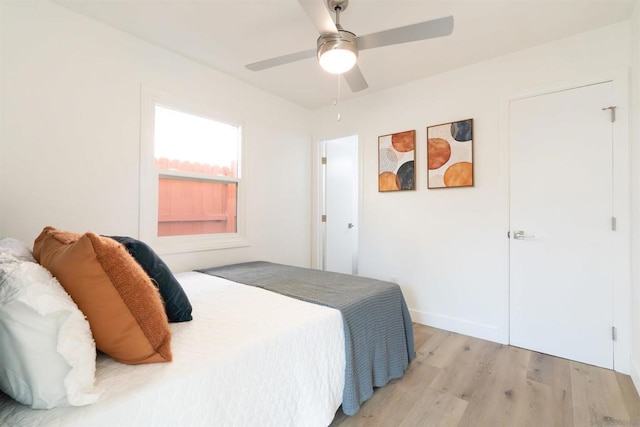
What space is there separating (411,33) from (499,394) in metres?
2.25

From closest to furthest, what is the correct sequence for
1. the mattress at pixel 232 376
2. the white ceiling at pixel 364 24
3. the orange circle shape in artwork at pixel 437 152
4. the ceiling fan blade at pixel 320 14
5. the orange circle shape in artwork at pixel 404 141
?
the mattress at pixel 232 376 → the ceiling fan blade at pixel 320 14 → the white ceiling at pixel 364 24 → the orange circle shape in artwork at pixel 437 152 → the orange circle shape in artwork at pixel 404 141

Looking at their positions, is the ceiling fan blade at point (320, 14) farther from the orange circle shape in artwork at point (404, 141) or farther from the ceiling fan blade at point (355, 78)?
the orange circle shape in artwork at point (404, 141)

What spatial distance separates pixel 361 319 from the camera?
171 cm

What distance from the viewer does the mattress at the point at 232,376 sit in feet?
2.81

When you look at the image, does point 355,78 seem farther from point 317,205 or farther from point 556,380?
point 556,380

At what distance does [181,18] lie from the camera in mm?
2086

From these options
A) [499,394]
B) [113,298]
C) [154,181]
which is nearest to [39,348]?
[113,298]

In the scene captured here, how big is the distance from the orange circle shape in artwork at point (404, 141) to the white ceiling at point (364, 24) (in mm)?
619

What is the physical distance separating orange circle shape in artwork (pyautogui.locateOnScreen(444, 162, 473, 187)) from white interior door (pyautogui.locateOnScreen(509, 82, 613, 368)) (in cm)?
34

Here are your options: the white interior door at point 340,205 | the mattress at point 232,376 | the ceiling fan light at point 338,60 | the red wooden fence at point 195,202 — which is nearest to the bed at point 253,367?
the mattress at point 232,376

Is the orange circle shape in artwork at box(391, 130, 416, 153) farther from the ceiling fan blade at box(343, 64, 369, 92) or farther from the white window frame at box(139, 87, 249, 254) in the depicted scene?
the white window frame at box(139, 87, 249, 254)

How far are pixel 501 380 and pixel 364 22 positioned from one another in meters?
2.71

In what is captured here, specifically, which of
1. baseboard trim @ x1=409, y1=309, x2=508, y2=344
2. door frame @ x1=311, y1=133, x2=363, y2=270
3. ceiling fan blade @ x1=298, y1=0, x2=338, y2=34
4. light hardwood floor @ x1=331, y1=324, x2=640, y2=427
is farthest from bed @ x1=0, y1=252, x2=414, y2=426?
door frame @ x1=311, y1=133, x2=363, y2=270

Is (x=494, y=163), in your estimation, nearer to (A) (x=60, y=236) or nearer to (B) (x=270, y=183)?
(B) (x=270, y=183)
